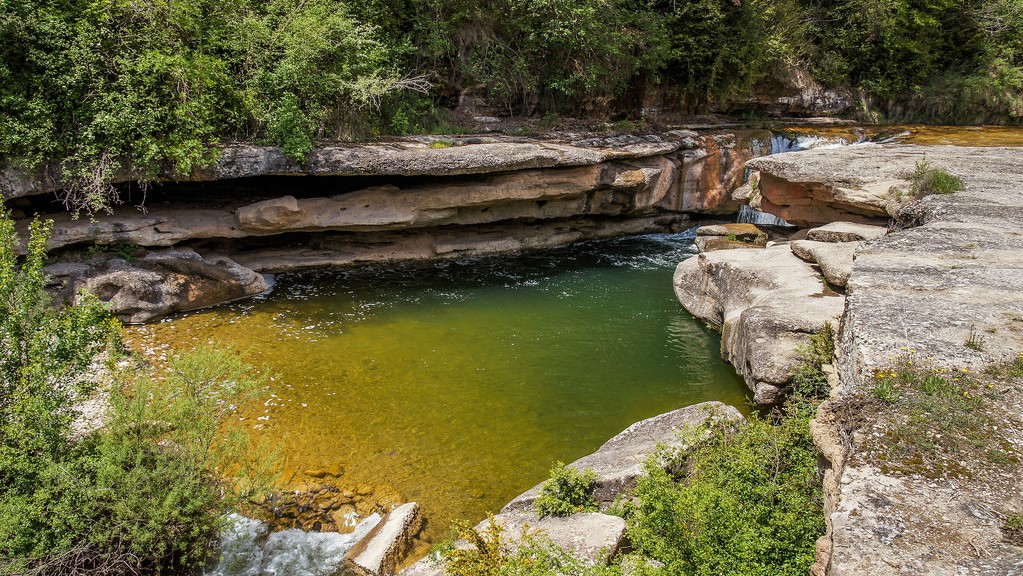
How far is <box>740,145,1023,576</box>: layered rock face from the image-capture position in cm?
282

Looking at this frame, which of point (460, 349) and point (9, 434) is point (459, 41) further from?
point (9, 434)

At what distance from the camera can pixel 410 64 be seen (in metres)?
14.7

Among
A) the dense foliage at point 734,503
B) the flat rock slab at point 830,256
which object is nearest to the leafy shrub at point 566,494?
the dense foliage at point 734,503

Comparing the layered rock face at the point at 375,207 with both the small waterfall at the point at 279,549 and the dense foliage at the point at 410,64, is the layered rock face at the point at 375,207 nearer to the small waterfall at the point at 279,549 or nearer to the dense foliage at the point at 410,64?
the dense foliage at the point at 410,64

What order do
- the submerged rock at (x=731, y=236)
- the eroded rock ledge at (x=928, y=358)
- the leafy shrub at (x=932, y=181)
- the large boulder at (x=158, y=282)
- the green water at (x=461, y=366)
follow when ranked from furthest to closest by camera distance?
the submerged rock at (x=731, y=236) < the large boulder at (x=158, y=282) < the leafy shrub at (x=932, y=181) < the green water at (x=461, y=366) < the eroded rock ledge at (x=928, y=358)

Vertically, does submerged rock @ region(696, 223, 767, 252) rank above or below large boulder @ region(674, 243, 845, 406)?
above

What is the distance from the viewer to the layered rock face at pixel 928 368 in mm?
2816

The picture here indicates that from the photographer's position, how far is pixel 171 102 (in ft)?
32.8

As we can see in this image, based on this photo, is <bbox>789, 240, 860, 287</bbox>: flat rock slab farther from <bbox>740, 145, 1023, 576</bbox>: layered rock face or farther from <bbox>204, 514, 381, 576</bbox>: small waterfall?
<bbox>204, 514, 381, 576</bbox>: small waterfall

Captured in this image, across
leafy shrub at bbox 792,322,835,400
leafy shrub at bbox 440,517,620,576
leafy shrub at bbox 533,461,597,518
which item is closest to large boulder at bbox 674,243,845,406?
leafy shrub at bbox 792,322,835,400

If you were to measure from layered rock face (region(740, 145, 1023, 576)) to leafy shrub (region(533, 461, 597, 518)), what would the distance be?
1925 millimetres

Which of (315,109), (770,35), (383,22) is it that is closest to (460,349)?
(315,109)

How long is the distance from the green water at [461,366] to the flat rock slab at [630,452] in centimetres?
75

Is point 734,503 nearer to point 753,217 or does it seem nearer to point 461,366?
point 461,366
